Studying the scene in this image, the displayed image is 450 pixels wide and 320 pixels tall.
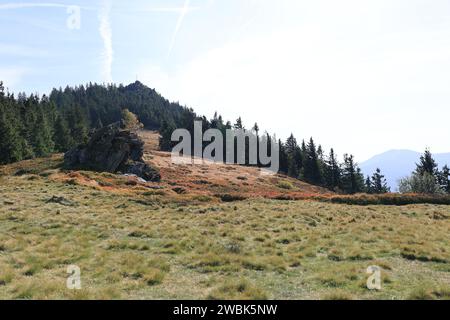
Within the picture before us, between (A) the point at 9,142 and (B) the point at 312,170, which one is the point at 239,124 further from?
(A) the point at 9,142

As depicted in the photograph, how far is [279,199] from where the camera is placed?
43.2m

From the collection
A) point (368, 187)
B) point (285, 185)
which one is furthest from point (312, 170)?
point (285, 185)

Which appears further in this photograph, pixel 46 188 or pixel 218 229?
pixel 46 188

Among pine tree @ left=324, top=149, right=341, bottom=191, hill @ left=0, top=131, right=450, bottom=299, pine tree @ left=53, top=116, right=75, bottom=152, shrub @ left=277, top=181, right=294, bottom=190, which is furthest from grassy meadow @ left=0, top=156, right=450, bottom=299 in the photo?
pine tree @ left=324, top=149, right=341, bottom=191

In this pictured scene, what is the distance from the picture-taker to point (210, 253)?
15.2 m

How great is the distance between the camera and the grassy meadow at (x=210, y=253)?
35.4 feet

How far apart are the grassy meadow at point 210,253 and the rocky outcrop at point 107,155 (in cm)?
2681

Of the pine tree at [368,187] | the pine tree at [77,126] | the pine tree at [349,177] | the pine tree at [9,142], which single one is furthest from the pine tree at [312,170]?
the pine tree at [9,142]

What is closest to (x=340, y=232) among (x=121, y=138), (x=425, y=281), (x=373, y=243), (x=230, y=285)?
(x=373, y=243)

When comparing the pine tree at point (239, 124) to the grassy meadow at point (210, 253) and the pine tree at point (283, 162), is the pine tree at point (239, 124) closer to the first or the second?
the pine tree at point (283, 162)

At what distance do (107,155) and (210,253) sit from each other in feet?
153

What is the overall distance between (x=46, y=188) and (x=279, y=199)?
26910 millimetres
